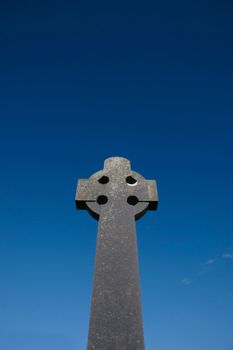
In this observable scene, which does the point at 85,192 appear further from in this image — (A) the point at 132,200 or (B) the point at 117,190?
(A) the point at 132,200

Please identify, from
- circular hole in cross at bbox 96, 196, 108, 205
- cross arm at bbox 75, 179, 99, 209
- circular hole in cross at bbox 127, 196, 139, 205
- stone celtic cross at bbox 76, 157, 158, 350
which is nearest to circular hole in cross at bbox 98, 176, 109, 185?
stone celtic cross at bbox 76, 157, 158, 350

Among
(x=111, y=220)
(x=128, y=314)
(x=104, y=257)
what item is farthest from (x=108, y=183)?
(x=128, y=314)

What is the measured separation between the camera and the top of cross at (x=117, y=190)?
490 centimetres

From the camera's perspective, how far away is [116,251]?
4.22 metres

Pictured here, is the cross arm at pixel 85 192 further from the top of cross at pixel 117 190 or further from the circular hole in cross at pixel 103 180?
the circular hole in cross at pixel 103 180

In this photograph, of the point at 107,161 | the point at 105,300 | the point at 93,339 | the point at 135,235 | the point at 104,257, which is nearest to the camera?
the point at 93,339

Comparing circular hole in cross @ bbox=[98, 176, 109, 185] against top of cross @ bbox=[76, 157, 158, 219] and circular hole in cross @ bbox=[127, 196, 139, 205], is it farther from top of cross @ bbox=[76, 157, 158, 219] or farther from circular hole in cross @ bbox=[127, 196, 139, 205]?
circular hole in cross @ bbox=[127, 196, 139, 205]

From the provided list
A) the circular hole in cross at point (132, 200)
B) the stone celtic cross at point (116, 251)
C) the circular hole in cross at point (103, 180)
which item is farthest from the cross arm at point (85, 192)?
the circular hole in cross at point (132, 200)

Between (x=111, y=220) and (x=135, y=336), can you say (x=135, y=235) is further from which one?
(x=135, y=336)

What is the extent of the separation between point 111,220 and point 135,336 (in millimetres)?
1634

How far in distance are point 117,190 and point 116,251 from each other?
3.71ft

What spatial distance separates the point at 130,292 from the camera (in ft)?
12.6

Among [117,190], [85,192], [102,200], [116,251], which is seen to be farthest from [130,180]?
[116,251]

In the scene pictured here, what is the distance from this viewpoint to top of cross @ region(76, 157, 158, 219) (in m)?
4.90
